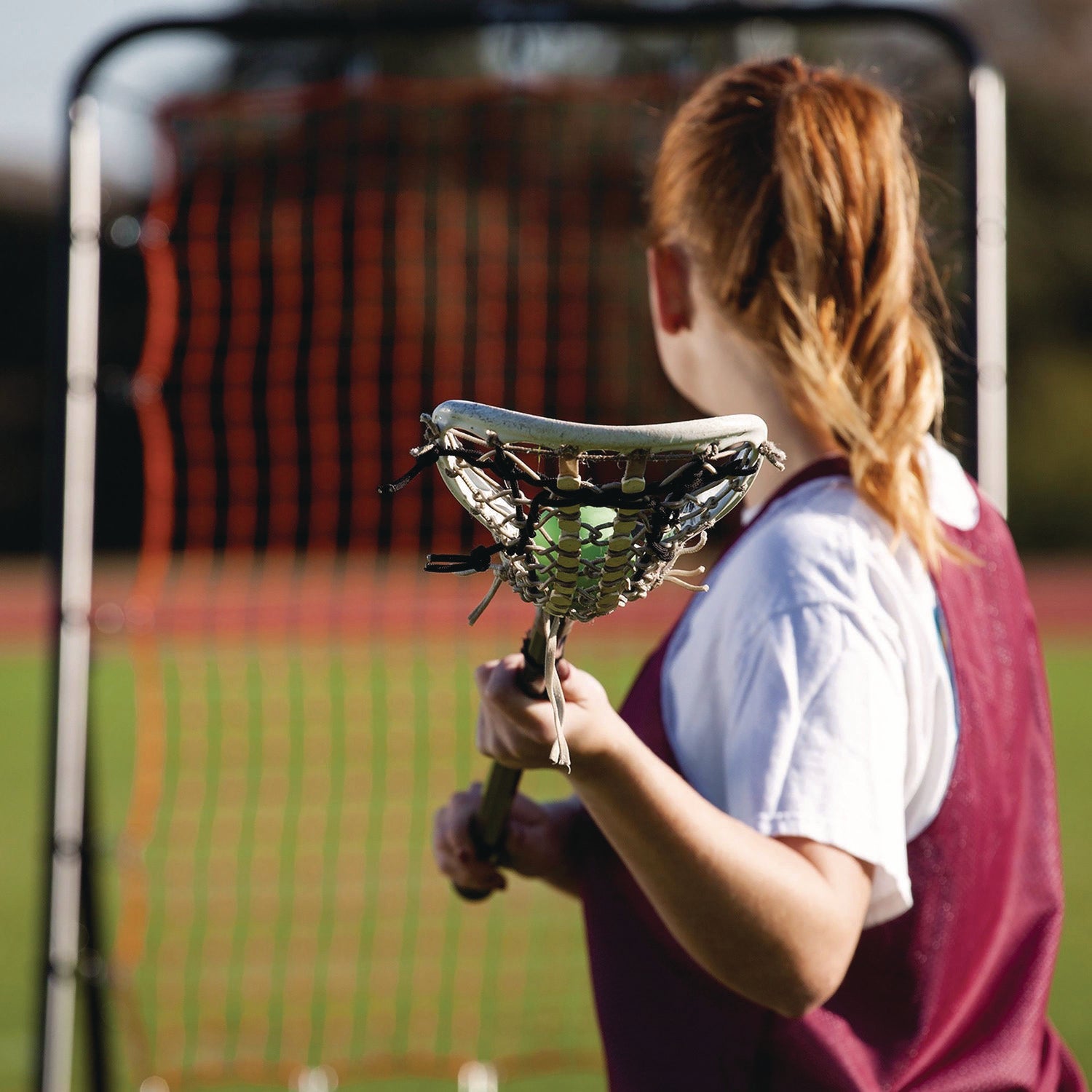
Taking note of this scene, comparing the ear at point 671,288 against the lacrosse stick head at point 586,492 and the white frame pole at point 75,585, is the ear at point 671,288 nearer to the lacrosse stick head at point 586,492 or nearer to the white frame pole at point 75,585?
the lacrosse stick head at point 586,492

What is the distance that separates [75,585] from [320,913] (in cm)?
266

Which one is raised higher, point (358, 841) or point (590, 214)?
point (590, 214)

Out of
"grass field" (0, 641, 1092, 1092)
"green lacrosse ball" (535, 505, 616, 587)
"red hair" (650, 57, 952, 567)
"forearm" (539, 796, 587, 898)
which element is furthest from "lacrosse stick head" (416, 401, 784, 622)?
"grass field" (0, 641, 1092, 1092)

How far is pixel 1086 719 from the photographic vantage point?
919cm

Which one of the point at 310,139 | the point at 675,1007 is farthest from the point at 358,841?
the point at 310,139

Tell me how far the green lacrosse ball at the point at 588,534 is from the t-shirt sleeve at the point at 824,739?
0.26 metres

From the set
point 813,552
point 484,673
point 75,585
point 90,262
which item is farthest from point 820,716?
point 90,262

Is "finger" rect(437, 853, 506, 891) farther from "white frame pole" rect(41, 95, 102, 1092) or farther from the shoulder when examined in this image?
"white frame pole" rect(41, 95, 102, 1092)

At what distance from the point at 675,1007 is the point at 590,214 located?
14362 millimetres

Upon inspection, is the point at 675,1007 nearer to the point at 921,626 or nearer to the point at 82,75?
the point at 921,626

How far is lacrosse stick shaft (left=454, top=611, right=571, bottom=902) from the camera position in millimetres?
1035

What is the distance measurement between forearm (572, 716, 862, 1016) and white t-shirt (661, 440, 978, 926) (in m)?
0.05

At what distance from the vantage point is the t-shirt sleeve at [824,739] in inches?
44.1

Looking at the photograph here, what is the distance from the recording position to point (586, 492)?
2.87 ft
